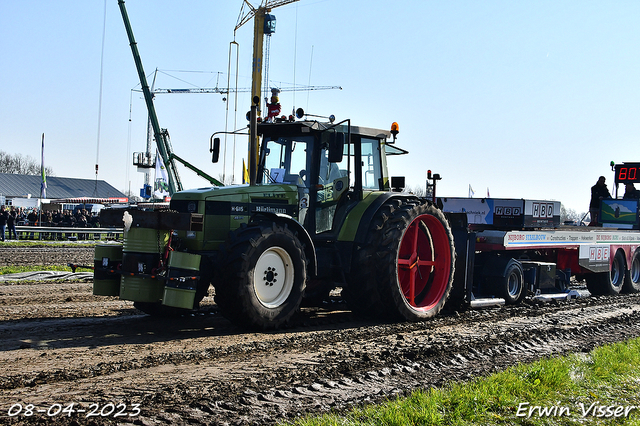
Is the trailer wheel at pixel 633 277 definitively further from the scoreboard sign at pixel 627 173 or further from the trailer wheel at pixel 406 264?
the trailer wheel at pixel 406 264

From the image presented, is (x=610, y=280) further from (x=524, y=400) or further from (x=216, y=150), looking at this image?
(x=524, y=400)

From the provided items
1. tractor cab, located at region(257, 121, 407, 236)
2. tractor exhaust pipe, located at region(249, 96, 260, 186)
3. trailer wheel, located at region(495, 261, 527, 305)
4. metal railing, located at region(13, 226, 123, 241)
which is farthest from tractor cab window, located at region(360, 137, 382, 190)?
metal railing, located at region(13, 226, 123, 241)

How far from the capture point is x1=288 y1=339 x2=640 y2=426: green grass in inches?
169

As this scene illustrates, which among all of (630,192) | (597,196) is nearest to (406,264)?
(597,196)

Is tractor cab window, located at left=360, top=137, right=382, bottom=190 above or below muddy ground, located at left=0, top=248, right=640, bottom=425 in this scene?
above

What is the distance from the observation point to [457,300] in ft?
31.9

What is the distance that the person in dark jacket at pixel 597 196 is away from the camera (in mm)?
15641

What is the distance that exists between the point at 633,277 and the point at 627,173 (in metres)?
3.10

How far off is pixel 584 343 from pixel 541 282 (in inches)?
157

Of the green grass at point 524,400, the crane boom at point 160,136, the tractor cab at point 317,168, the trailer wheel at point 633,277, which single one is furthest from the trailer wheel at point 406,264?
the crane boom at point 160,136

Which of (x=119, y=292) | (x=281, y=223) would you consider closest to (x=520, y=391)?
(x=281, y=223)

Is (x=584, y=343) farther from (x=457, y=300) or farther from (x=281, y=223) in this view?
(x=281, y=223)

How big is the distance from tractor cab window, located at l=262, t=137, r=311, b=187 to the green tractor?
16 mm

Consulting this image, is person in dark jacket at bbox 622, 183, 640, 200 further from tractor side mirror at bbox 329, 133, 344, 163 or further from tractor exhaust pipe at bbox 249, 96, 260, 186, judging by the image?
tractor exhaust pipe at bbox 249, 96, 260, 186
